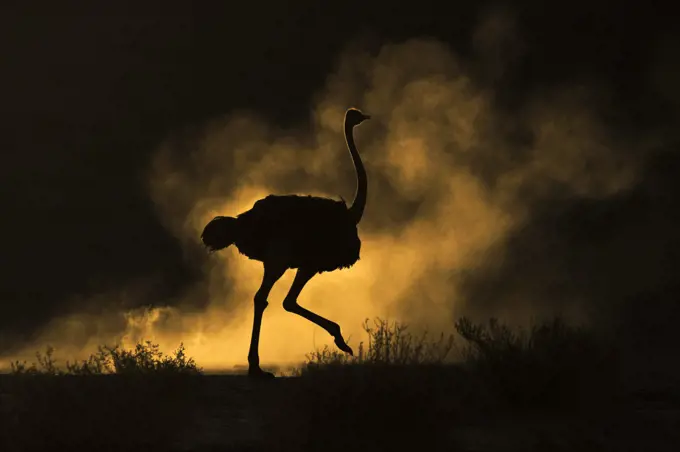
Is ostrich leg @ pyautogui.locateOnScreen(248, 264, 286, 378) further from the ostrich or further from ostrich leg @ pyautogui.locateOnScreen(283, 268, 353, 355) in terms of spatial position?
ostrich leg @ pyautogui.locateOnScreen(283, 268, 353, 355)

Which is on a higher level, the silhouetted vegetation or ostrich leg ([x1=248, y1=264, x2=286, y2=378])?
ostrich leg ([x1=248, y1=264, x2=286, y2=378])

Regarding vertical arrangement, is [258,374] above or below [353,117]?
below

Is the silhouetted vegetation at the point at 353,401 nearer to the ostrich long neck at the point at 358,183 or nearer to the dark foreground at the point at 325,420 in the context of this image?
the dark foreground at the point at 325,420

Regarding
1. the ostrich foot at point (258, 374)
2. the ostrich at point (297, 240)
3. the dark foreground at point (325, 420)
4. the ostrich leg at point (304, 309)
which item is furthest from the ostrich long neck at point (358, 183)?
the dark foreground at point (325, 420)

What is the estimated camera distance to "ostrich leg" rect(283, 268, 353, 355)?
18.4 m

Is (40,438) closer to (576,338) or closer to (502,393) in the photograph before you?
(502,393)

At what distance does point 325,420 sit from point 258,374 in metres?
4.93

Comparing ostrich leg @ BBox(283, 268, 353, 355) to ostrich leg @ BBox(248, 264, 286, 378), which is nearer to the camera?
ostrich leg @ BBox(248, 264, 286, 378)

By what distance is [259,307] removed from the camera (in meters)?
18.4

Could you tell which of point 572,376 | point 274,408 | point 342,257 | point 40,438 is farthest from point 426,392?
point 342,257

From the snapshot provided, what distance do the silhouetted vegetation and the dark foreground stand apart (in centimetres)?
2

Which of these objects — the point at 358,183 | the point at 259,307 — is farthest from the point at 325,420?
the point at 358,183

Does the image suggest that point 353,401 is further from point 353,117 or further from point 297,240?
point 353,117

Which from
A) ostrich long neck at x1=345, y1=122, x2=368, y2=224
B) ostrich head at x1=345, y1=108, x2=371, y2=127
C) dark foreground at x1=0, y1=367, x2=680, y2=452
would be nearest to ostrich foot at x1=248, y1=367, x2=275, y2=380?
dark foreground at x1=0, y1=367, x2=680, y2=452
